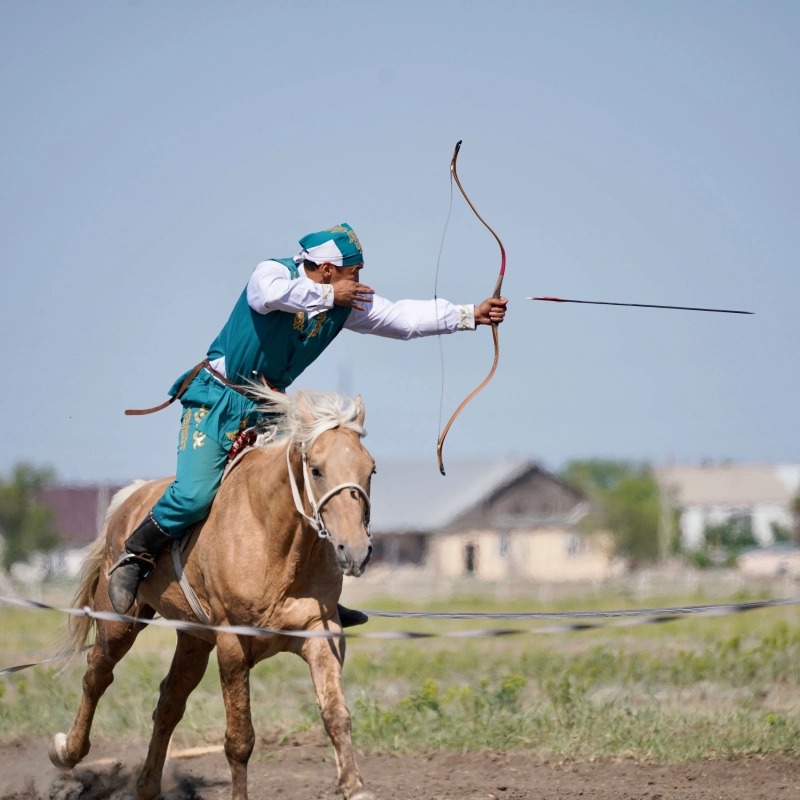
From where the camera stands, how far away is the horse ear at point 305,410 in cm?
556

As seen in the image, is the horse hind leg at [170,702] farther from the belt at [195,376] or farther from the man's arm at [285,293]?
the man's arm at [285,293]

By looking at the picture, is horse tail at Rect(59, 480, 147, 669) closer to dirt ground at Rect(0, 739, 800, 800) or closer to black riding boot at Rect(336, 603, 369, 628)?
dirt ground at Rect(0, 739, 800, 800)

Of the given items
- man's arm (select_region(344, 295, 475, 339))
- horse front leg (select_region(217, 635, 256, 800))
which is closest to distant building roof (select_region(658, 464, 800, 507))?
man's arm (select_region(344, 295, 475, 339))

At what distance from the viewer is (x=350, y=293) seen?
5922 mm

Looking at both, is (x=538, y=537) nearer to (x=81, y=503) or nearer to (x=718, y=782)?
(x=81, y=503)

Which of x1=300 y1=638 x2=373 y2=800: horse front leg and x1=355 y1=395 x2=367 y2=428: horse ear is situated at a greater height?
x1=355 y1=395 x2=367 y2=428: horse ear

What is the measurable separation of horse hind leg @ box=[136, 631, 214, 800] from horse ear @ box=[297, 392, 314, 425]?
2.10 m

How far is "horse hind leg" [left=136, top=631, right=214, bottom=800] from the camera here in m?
7.01

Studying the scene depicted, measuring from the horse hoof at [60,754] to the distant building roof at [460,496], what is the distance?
4784 centimetres

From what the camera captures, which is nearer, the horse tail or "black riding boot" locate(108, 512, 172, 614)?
"black riding boot" locate(108, 512, 172, 614)

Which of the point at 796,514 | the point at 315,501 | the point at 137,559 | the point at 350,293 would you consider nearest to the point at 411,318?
the point at 350,293

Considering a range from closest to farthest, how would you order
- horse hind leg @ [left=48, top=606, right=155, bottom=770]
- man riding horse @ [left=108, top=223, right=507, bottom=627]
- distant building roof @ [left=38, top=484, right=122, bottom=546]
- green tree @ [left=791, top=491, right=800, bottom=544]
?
1. man riding horse @ [left=108, top=223, right=507, bottom=627]
2. horse hind leg @ [left=48, top=606, right=155, bottom=770]
3. distant building roof @ [left=38, top=484, right=122, bottom=546]
4. green tree @ [left=791, top=491, right=800, bottom=544]

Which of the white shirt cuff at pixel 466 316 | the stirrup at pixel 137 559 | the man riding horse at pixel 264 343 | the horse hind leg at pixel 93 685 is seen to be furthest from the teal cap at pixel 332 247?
A: the horse hind leg at pixel 93 685

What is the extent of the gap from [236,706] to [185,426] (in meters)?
1.58
